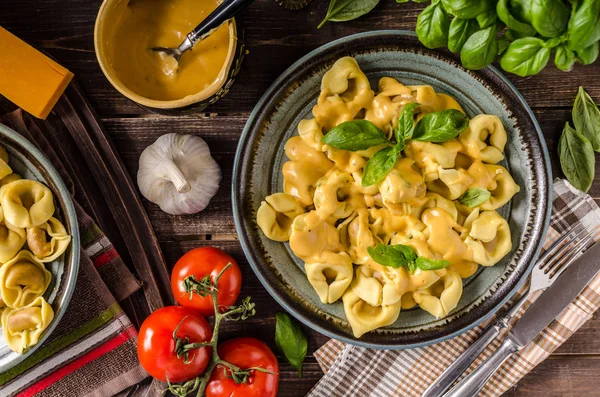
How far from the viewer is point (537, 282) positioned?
216 centimetres

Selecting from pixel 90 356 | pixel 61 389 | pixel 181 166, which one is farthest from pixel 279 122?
pixel 61 389

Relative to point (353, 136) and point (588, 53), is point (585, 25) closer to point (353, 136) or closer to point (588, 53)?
point (588, 53)

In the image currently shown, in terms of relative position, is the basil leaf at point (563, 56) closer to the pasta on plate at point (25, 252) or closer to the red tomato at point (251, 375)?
the red tomato at point (251, 375)

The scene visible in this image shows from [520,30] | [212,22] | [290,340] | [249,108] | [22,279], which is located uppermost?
[212,22]

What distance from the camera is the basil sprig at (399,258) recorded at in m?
1.90

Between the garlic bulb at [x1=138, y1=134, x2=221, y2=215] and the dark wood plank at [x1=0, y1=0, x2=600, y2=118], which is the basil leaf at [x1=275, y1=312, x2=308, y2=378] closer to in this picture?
the garlic bulb at [x1=138, y1=134, x2=221, y2=215]

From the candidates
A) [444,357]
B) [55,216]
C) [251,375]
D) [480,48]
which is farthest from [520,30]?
[55,216]

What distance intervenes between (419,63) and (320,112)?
0.38 m

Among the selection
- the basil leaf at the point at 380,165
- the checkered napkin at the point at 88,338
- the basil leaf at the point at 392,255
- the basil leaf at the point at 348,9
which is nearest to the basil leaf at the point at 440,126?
the basil leaf at the point at 380,165

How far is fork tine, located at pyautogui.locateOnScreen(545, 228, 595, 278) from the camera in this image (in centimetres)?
216

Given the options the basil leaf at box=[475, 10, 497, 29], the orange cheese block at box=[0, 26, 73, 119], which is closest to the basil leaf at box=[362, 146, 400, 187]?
the basil leaf at box=[475, 10, 497, 29]

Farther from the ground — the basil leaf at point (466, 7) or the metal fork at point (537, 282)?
the basil leaf at point (466, 7)

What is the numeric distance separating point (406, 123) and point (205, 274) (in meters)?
0.83

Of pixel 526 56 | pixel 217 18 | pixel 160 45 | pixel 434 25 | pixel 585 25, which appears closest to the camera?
pixel 585 25
